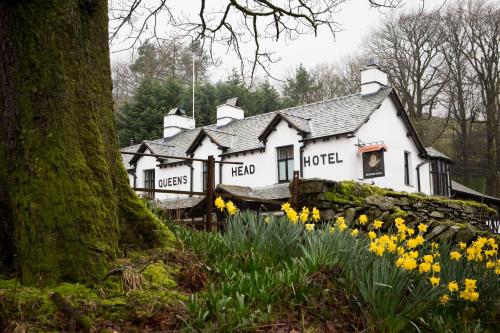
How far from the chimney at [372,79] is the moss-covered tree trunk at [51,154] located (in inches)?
820

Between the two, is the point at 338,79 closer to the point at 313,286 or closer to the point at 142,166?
the point at 142,166

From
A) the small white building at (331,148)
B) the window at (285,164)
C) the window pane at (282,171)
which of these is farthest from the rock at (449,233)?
the window pane at (282,171)

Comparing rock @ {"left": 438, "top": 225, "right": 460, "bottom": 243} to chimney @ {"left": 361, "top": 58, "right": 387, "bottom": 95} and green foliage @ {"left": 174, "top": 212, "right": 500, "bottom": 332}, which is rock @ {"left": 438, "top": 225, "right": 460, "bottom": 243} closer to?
green foliage @ {"left": 174, "top": 212, "right": 500, "bottom": 332}

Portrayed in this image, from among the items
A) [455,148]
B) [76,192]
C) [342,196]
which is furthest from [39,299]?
[455,148]

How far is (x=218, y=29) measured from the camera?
947 cm

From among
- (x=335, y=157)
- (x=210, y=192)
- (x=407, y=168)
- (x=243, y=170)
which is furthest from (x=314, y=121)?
(x=210, y=192)

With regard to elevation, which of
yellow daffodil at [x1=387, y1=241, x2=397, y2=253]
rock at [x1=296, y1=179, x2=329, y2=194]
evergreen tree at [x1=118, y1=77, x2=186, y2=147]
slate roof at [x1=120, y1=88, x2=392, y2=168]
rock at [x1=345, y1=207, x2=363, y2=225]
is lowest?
A: yellow daffodil at [x1=387, y1=241, x2=397, y2=253]

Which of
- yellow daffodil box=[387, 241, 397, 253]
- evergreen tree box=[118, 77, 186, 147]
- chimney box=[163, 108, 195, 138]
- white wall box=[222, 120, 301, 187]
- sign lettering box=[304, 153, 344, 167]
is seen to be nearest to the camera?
yellow daffodil box=[387, 241, 397, 253]

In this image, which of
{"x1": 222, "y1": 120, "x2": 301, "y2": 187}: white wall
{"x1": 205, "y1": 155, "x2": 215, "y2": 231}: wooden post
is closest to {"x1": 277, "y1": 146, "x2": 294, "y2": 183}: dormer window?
{"x1": 222, "y1": 120, "x2": 301, "y2": 187}: white wall

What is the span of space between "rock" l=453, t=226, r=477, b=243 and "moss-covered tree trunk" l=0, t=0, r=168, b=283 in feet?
18.2

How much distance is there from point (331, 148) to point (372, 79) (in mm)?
4592

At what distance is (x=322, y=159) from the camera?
72.7ft

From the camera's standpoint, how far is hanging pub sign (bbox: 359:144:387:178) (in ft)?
68.0

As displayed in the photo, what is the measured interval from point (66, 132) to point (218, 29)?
5.94 m
